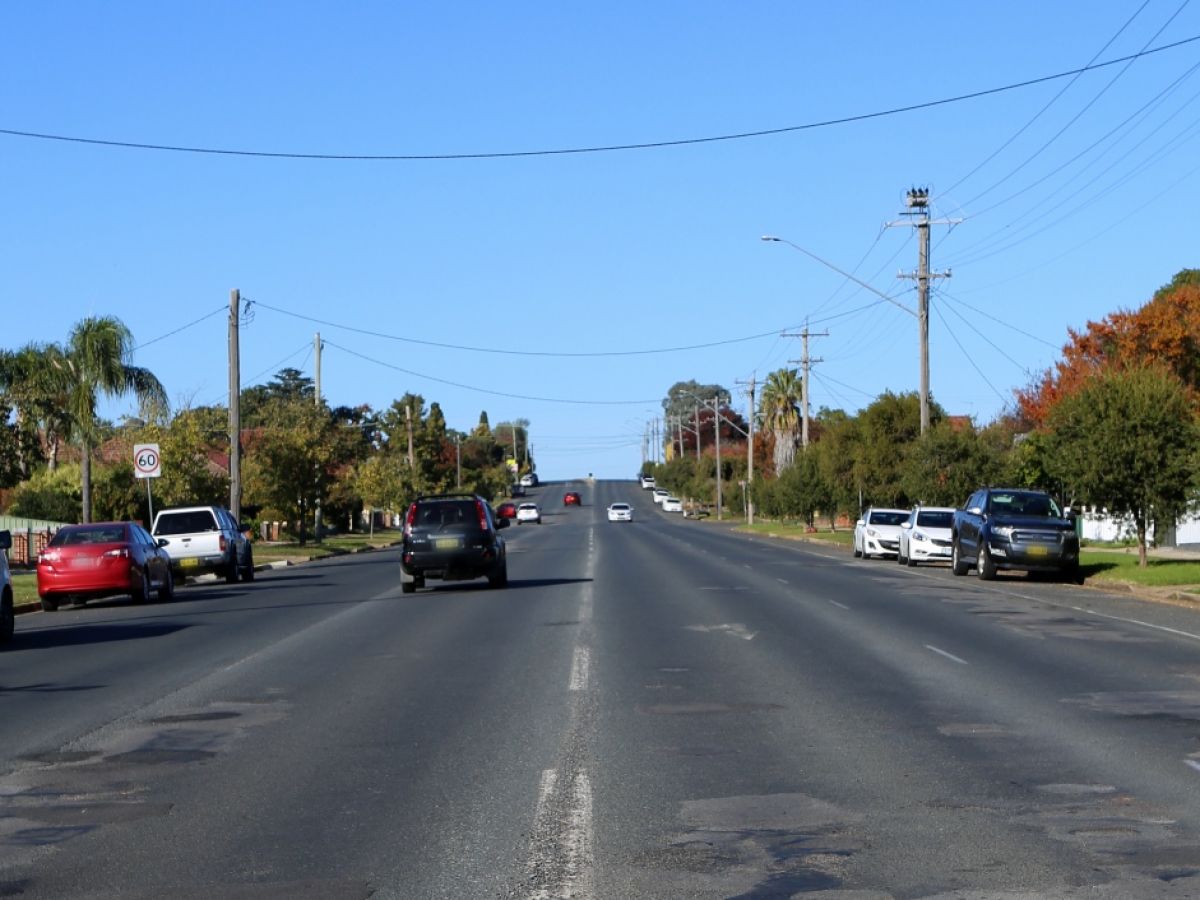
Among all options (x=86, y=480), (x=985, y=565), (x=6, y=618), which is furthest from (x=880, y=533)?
(x=6, y=618)

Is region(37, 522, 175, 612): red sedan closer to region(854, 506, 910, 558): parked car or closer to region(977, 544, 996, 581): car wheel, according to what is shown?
region(977, 544, 996, 581): car wheel

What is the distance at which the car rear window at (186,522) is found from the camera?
117 feet

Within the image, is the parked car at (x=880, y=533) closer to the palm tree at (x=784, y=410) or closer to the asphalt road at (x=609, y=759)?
the asphalt road at (x=609, y=759)

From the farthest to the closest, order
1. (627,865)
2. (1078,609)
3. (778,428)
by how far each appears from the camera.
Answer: (778,428) < (1078,609) < (627,865)

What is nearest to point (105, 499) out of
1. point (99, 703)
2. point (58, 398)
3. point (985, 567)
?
point (58, 398)

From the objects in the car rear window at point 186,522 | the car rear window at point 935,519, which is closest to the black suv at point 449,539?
the car rear window at point 186,522

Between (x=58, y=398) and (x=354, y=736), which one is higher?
(x=58, y=398)

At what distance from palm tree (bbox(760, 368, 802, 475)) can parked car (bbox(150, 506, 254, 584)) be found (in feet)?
221

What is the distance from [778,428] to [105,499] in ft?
179

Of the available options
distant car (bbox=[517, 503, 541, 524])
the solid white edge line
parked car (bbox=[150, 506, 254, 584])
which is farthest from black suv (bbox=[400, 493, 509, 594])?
distant car (bbox=[517, 503, 541, 524])

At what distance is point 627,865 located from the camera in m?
7.75

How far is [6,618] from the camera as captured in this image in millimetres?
20922

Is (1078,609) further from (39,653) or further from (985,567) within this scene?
(39,653)

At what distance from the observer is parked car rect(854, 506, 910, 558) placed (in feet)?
146
